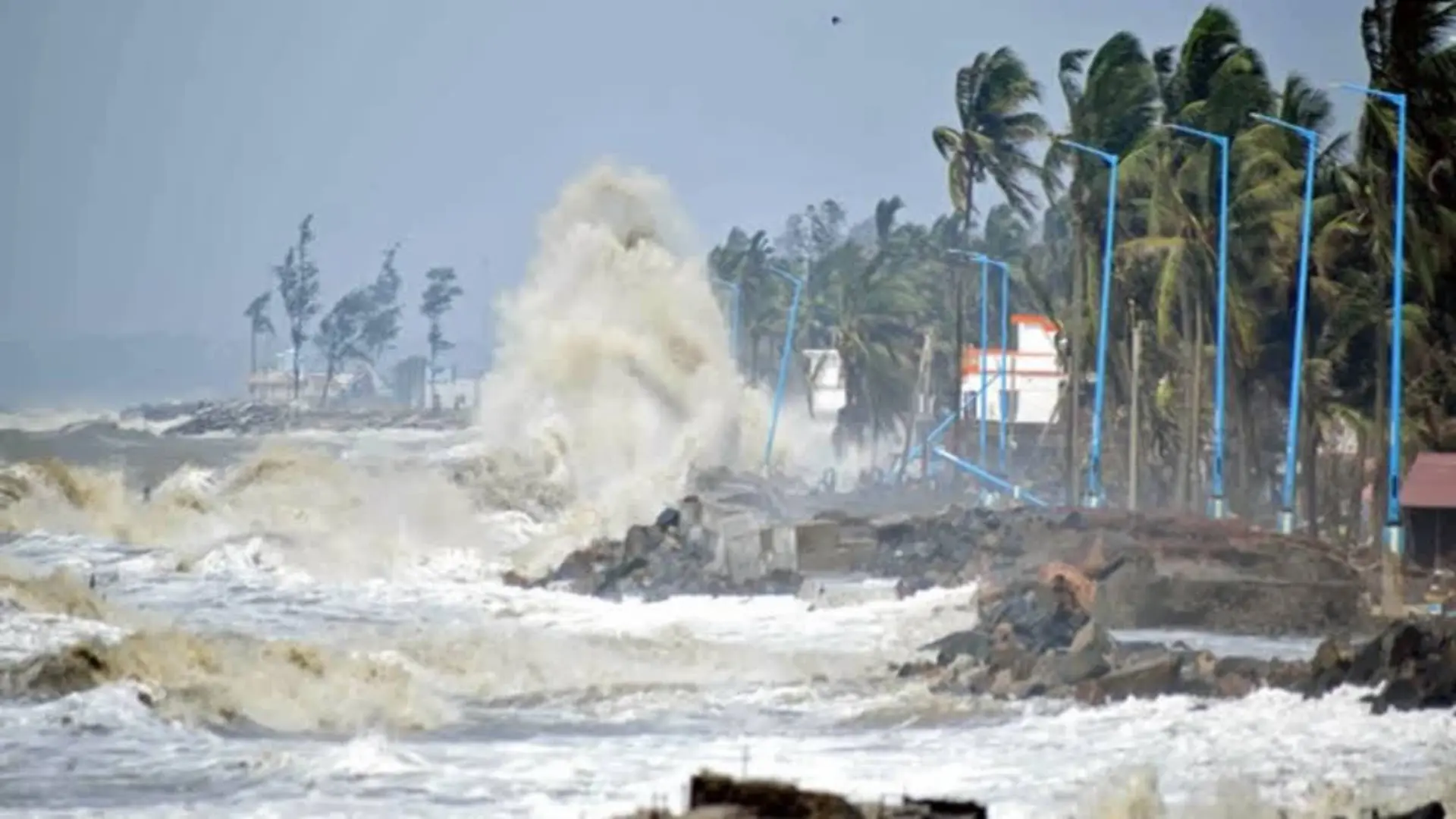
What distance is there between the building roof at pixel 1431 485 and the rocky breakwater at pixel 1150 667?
683 cm

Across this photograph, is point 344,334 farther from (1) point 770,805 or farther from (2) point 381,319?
(1) point 770,805

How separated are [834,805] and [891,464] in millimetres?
55896

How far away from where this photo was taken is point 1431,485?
29.7 meters

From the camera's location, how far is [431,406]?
7869 centimetres

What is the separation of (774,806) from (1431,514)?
20.2m

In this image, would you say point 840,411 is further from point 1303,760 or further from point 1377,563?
point 1303,760

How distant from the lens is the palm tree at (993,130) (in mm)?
51750

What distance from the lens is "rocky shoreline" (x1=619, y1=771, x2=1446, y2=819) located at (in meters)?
10.7

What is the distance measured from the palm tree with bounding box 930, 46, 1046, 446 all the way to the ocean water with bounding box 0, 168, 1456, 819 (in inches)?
480

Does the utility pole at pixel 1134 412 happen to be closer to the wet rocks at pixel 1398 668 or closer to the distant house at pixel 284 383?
the wet rocks at pixel 1398 668

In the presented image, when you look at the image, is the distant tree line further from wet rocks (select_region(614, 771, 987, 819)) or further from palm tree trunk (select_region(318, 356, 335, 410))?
wet rocks (select_region(614, 771, 987, 819))

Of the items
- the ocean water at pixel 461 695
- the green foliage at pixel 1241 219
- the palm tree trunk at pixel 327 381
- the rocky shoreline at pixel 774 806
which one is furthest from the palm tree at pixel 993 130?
the rocky shoreline at pixel 774 806

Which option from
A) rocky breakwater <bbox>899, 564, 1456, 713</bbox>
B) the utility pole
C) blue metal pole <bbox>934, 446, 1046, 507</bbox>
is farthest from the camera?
blue metal pole <bbox>934, 446, 1046, 507</bbox>

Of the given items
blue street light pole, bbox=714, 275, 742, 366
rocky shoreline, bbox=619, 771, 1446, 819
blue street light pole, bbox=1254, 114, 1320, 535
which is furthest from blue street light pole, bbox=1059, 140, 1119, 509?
rocky shoreline, bbox=619, 771, 1446, 819
